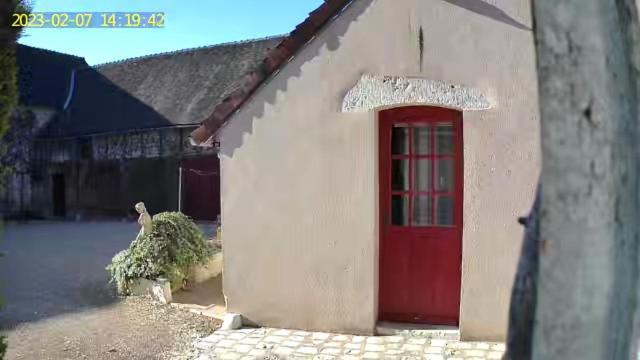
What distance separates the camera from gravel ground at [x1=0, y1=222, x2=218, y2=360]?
5.14 meters

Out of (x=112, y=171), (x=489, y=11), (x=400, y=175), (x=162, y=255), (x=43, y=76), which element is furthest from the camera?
(x=43, y=76)

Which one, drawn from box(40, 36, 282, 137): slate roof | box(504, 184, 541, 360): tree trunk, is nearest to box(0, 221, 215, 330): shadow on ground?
box(40, 36, 282, 137): slate roof

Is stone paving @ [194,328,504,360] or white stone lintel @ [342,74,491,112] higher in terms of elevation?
white stone lintel @ [342,74,491,112]

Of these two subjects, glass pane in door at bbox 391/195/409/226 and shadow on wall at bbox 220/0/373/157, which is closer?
shadow on wall at bbox 220/0/373/157

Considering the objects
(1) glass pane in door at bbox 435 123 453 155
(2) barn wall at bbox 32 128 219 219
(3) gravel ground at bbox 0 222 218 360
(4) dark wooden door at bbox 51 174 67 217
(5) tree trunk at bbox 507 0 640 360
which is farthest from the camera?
(4) dark wooden door at bbox 51 174 67 217

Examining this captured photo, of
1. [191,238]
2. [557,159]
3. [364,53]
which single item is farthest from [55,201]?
[557,159]

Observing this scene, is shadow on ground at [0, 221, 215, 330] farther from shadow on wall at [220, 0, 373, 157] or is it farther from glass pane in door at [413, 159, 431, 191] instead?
glass pane in door at [413, 159, 431, 191]

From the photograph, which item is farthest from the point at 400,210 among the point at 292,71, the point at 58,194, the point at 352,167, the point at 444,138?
the point at 58,194

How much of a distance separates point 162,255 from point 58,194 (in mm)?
18622

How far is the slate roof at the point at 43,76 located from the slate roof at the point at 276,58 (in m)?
20.5

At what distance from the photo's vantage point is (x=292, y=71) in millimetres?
5438

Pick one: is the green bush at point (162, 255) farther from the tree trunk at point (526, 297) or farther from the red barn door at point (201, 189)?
the red barn door at point (201, 189)

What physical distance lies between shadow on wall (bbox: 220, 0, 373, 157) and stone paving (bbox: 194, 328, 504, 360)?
197 cm

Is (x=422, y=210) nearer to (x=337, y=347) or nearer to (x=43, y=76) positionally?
(x=337, y=347)
